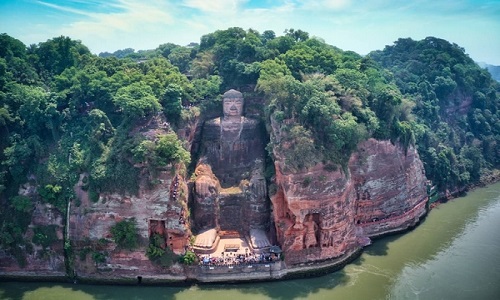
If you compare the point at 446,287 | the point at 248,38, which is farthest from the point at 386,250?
the point at 248,38

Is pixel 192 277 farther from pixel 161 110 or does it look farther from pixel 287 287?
pixel 161 110

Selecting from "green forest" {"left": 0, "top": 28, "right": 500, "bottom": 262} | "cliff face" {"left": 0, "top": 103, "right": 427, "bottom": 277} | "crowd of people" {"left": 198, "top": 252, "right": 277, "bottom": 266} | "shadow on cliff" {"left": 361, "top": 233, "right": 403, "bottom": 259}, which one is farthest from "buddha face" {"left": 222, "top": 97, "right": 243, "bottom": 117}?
"shadow on cliff" {"left": 361, "top": 233, "right": 403, "bottom": 259}

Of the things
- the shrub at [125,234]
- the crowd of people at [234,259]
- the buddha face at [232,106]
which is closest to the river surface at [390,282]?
the crowd of people at [234,259]

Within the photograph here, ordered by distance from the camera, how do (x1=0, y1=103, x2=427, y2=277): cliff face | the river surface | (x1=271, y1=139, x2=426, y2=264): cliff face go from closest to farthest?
the river surface → (x1=0, y1=103, x2=427, y2=277): cliff face → (x1=271, y1=139, x2=426, y2=264): cliff face

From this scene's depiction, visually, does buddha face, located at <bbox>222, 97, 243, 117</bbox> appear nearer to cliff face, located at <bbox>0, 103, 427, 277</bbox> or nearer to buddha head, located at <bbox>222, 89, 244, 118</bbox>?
buddha head, located at <bbox>222, 89, 244, 118</bbox>

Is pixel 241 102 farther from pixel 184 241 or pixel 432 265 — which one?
pixel 432 265

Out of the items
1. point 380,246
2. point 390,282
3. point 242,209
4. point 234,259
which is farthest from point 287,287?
point 380,246

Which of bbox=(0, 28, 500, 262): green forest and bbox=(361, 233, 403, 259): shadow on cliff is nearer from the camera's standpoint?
bbox=(0, 28, 500, 262): green forest
